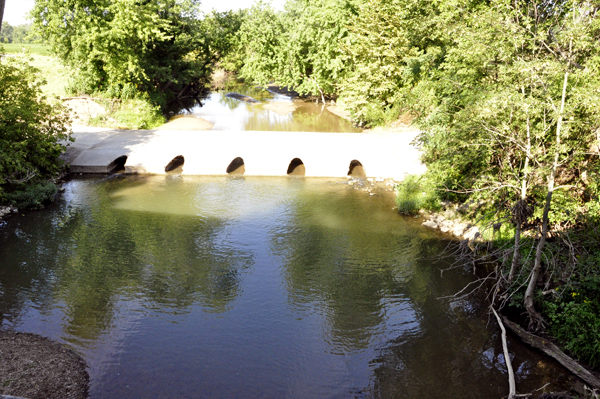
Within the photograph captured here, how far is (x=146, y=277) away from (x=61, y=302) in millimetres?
2551

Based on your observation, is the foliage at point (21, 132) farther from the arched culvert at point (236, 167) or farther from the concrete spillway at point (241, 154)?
the arched culvert at point (236, 167)

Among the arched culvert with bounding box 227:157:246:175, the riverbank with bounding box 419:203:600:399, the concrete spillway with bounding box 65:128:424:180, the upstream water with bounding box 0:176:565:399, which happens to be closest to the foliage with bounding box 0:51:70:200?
the upstream water with bounding box 0:176:565:399

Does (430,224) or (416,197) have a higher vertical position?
(416,197)

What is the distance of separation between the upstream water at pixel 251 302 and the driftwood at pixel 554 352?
0.94ft

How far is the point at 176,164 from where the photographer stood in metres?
26.5

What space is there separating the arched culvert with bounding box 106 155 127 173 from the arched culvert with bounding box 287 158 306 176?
10.0m

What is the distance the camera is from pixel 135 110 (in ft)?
108

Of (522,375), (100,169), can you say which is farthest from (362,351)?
(100,169)

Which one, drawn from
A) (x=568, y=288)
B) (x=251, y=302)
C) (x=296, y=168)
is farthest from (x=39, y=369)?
(x=296, y=168)

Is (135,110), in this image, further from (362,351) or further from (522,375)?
(522,375)

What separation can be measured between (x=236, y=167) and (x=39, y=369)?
57.6ft

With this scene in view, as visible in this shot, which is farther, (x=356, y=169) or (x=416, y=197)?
(x=356, y=169)

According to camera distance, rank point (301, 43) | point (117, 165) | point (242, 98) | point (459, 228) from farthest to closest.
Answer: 1. point (242, 98)
2. point (301, 43)
3. point (117, 165)
4. point (459, 228)

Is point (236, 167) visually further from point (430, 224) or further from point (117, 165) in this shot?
point (430, 224)
